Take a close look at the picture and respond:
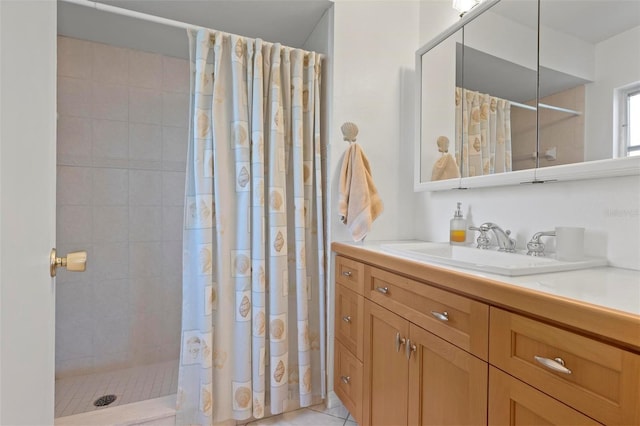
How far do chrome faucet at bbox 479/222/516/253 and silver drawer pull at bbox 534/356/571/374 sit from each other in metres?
0.66

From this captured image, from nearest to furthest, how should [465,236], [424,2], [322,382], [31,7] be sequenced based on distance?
[31,7], [465,236], [322,382], [424,2]

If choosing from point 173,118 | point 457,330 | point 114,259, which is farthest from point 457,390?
point 173,118

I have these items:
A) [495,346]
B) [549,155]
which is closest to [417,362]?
[495,346]

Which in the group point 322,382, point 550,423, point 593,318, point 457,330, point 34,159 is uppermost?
point 34,159

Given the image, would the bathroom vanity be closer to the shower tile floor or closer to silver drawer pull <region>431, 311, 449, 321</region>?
silver drawer pull <region>431, 311, 449, 321</region>

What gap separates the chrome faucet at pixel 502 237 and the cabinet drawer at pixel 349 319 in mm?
621

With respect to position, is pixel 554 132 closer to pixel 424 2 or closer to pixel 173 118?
pixel 424 2

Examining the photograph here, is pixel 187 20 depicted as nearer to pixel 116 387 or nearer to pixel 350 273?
pixel 350 273

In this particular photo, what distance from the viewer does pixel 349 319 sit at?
1.48 metres

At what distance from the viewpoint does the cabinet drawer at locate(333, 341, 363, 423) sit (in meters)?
1.37

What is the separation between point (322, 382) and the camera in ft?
5.49

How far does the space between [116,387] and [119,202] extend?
1188mm

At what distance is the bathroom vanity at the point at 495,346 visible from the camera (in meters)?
0.54

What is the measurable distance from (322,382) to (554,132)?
161 centimetres
